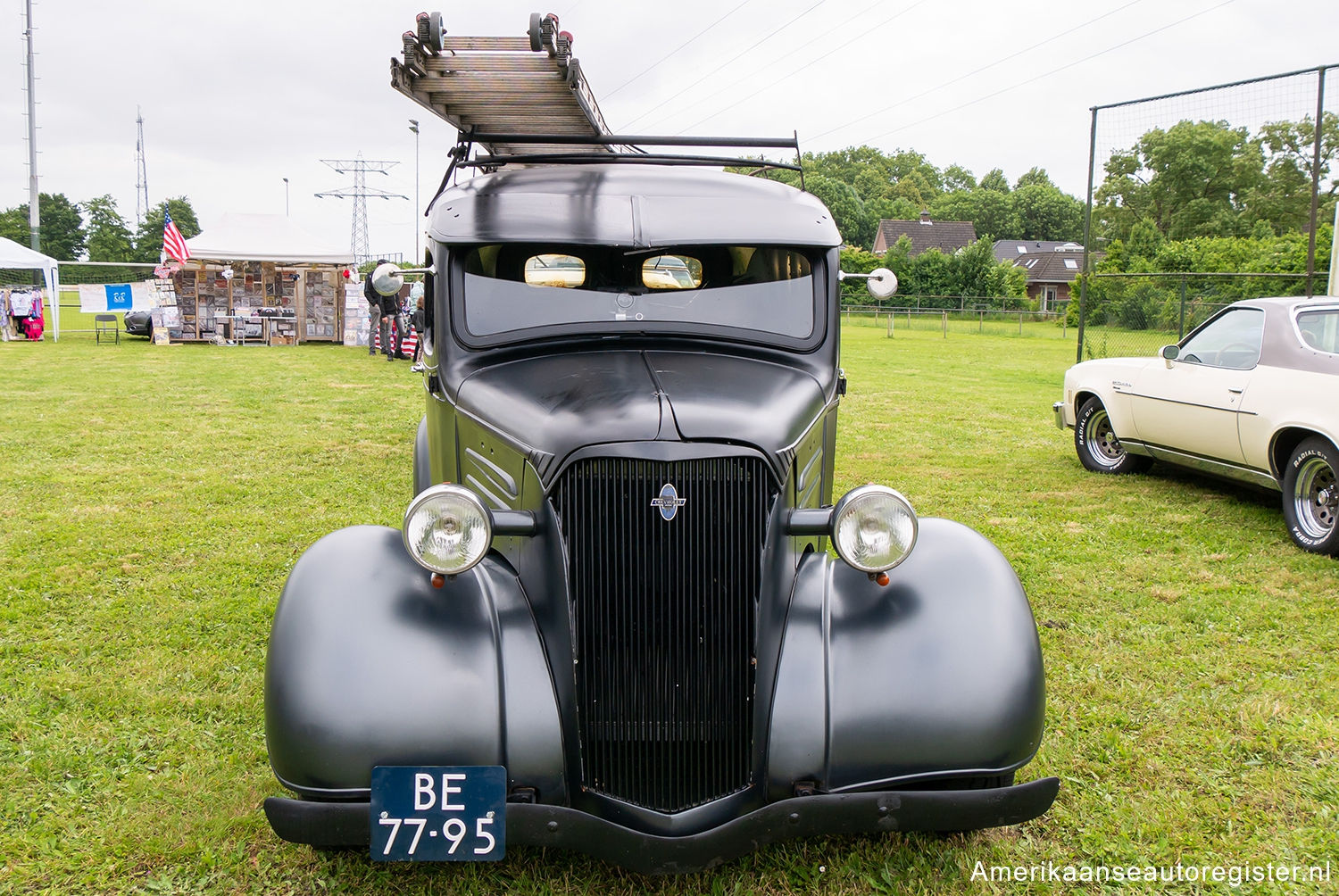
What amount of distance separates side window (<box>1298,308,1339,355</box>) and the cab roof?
4.49 meters

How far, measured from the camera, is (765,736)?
2744mm

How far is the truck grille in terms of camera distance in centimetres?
274

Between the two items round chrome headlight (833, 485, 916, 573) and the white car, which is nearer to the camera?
round chrome headlight (833, 485, 916, 573)

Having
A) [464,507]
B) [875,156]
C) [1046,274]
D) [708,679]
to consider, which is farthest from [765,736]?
[875,156]

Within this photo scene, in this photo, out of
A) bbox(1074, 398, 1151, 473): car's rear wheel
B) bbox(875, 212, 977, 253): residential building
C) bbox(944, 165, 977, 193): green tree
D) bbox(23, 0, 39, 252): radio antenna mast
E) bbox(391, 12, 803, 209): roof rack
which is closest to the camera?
bbox(391, 12, 803, 209): roof rack

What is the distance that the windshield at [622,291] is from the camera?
3730 mm

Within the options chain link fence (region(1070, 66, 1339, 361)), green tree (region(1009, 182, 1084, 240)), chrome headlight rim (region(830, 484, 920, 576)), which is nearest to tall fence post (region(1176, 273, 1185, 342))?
chain link fence (region(1070, 66, 1339, 361))

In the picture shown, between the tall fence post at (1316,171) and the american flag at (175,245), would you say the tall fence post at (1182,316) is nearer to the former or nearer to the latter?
the tall fence post at (1316,171)

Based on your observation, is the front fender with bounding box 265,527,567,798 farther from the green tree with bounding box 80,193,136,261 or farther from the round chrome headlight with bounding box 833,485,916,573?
the green tree with bounding box 80,193,136,261

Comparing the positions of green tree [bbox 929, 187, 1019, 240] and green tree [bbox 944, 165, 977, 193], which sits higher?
green tree [bbox 944, 165, 977, 193]

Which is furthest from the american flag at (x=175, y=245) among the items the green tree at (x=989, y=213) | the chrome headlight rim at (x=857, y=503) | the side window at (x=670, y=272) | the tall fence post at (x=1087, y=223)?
the green tree at (x=989, y=213)

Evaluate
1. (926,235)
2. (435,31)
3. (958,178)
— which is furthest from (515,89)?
(958,178)

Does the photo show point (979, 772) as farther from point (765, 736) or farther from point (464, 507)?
point (464, 507)

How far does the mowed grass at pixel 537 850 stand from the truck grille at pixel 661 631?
1.47ft
